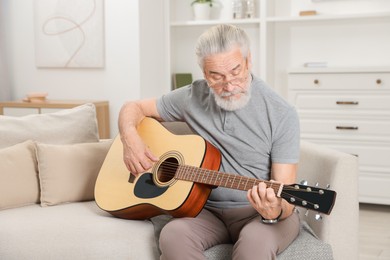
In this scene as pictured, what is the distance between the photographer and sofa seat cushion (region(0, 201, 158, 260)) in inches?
78.2

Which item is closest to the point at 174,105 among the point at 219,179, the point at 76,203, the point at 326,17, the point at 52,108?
the point at 219,179

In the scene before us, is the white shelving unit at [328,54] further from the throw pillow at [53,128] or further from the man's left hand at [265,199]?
the man's left hand at [265,199]

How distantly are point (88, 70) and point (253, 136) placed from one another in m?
2.75

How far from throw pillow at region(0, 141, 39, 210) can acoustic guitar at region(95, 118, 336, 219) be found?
0.34m

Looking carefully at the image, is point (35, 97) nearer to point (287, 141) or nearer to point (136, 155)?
point (136, 155)

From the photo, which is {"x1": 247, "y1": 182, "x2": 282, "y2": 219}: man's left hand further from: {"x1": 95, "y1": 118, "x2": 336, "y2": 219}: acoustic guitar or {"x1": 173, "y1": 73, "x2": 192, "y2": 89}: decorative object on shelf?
{"x1": 173, "y1": 73, "x2": 192, "y2": 89}: decorative object on shelf

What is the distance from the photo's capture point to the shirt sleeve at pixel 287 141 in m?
1.91

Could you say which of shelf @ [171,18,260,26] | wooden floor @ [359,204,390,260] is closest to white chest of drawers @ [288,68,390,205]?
wooden floor @ [359,204,390,260]

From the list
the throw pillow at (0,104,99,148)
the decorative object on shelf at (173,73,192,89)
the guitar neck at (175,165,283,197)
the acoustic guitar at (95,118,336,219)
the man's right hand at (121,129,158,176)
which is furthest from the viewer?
the decorative object on shelf at (173,73,192,89)

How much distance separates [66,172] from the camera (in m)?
2.43

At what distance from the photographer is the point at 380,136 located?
3.91m

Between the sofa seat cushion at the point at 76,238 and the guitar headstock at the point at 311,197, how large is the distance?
24.7 inches

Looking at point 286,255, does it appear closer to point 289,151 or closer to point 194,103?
point 289,151

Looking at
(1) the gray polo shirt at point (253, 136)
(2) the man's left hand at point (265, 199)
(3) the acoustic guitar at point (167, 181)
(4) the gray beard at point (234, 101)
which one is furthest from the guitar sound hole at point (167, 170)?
(2) the man's left hand at point (265, 199)
